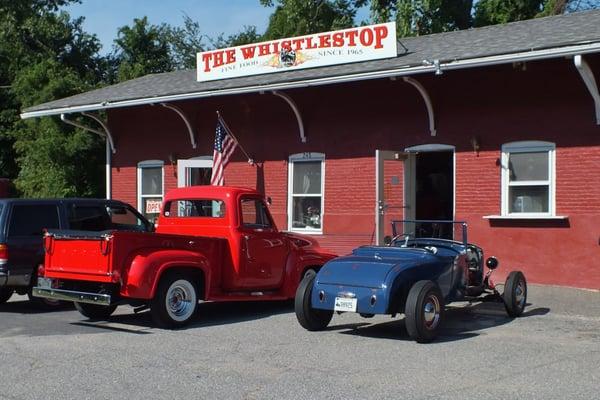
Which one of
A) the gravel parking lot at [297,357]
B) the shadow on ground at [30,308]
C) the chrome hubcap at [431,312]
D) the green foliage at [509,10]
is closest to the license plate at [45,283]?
the gravel parking lot at [297,357]

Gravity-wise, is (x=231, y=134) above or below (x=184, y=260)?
above

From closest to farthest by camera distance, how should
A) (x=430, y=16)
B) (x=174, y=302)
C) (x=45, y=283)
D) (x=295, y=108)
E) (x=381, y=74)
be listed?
(x=174, y=302), (x=45, y=283), (x=381, y=74), (x=295, y=108), (x=430, y=16)

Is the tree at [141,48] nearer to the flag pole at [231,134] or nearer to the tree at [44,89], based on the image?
the tree at [44,89]

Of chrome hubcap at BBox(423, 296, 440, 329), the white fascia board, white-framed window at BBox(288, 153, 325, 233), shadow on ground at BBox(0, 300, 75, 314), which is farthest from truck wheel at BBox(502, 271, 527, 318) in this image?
shadow on ground at BBox(0, 300, 75, 314)

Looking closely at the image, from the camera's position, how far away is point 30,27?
3048cm

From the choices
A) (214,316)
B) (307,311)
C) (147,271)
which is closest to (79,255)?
(147,271)

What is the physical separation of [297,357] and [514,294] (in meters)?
3.70

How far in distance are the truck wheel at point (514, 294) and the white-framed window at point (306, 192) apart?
6.26 metres

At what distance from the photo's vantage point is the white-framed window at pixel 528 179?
13.7m

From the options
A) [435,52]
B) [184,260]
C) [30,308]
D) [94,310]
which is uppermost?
[435,52]

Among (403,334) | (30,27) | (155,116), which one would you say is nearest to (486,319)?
(403,334)

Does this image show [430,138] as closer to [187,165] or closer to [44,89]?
[187,165]

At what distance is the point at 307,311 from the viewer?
962 cm

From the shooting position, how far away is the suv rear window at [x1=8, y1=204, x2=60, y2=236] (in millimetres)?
11750
